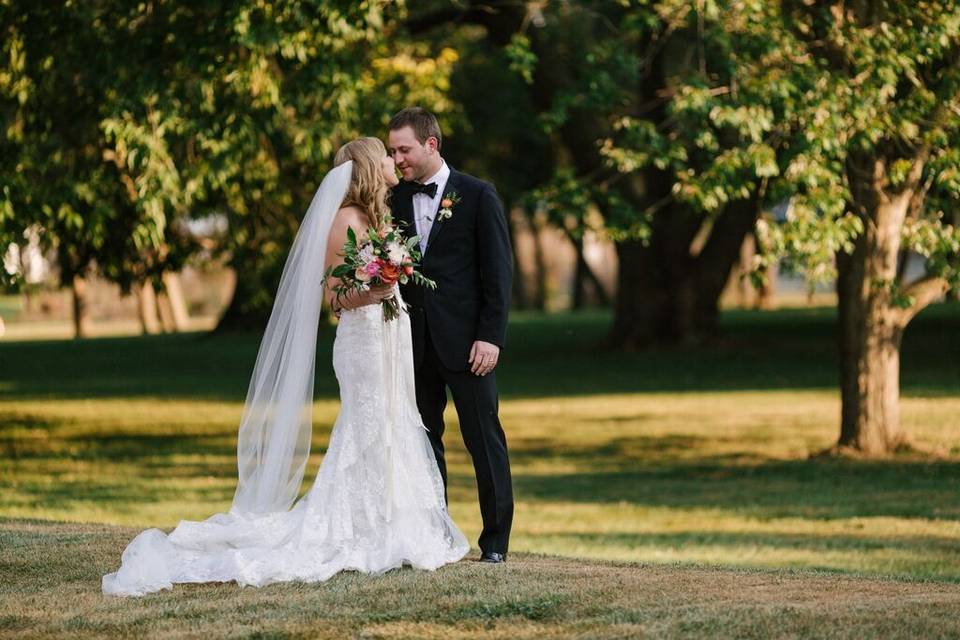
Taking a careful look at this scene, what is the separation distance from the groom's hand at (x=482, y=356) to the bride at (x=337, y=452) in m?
0.39

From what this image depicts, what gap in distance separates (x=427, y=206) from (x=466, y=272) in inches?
15.5

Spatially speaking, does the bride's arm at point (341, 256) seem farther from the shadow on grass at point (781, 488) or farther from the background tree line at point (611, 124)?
the shadow on grass at point (781, 488)

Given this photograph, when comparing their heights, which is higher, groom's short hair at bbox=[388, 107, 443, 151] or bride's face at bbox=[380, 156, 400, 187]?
groom's short hair at bbox=[388, 107, 443, 151]

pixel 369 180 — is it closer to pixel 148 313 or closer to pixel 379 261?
pixel 379 261

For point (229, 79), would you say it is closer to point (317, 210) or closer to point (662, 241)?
point (317, 210)

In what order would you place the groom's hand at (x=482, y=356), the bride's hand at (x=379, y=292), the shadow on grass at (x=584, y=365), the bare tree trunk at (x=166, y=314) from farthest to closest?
the bare tree trunk at (x=166, y=314), the shadow on grass at (x=584, y=365), the groom's hand at (x=482, y=356), the bride's hand at (x=379, y=292)

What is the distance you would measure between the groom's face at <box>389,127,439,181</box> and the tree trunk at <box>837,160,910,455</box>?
28.5 ft

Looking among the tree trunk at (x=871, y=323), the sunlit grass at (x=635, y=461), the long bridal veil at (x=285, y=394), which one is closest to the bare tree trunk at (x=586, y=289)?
the sunlit grass at (x=635, y=461)

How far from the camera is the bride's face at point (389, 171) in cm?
760

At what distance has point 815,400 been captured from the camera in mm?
23219

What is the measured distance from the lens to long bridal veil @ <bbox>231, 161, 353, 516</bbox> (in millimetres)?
7836

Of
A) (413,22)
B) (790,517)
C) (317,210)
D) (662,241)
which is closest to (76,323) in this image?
(662,241)

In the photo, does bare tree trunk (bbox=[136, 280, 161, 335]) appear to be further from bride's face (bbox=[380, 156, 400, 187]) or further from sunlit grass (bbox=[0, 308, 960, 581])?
bride's face (bbox=[380, 156, 400, 187])

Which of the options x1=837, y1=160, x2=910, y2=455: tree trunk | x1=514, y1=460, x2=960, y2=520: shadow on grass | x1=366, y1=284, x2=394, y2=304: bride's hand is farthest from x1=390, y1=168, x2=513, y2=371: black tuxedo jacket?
x1=837, y1=160, x2=910, y2=455: tree trunk
